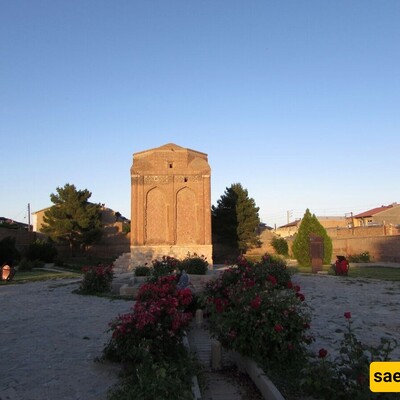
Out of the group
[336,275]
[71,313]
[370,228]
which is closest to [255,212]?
[370,228]

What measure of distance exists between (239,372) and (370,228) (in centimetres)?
3410

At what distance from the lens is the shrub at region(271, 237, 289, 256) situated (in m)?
39.8

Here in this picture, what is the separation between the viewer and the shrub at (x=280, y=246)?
131 ft

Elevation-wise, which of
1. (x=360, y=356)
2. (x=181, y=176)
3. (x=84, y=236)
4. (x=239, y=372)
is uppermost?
(x=181, y=176)

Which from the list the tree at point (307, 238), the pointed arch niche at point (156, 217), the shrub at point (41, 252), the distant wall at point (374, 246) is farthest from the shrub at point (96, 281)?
the distant wall at point (374, 246)

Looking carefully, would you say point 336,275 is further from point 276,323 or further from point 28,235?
point 28,235

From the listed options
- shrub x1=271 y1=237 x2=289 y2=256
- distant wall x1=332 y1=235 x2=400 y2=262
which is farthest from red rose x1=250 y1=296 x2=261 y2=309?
shrub x1=271 y1=237 x2=289 y2=256

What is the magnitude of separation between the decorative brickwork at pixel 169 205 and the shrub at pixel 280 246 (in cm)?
1361

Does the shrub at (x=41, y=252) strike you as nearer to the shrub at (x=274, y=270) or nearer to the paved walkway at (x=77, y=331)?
the paved walkway at (x=77, y=331)

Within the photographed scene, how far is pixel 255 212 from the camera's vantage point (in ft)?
127

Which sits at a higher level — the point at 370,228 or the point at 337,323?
the point at 370,228

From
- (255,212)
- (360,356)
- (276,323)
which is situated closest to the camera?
(360,356)

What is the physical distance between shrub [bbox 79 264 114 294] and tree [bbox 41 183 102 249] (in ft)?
71.6

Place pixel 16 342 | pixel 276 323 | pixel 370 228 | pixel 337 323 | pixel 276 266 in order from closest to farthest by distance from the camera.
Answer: pixel 276 323
pixel 16 342
pixel 337 323
pixel 276 266
pixel 370 228
